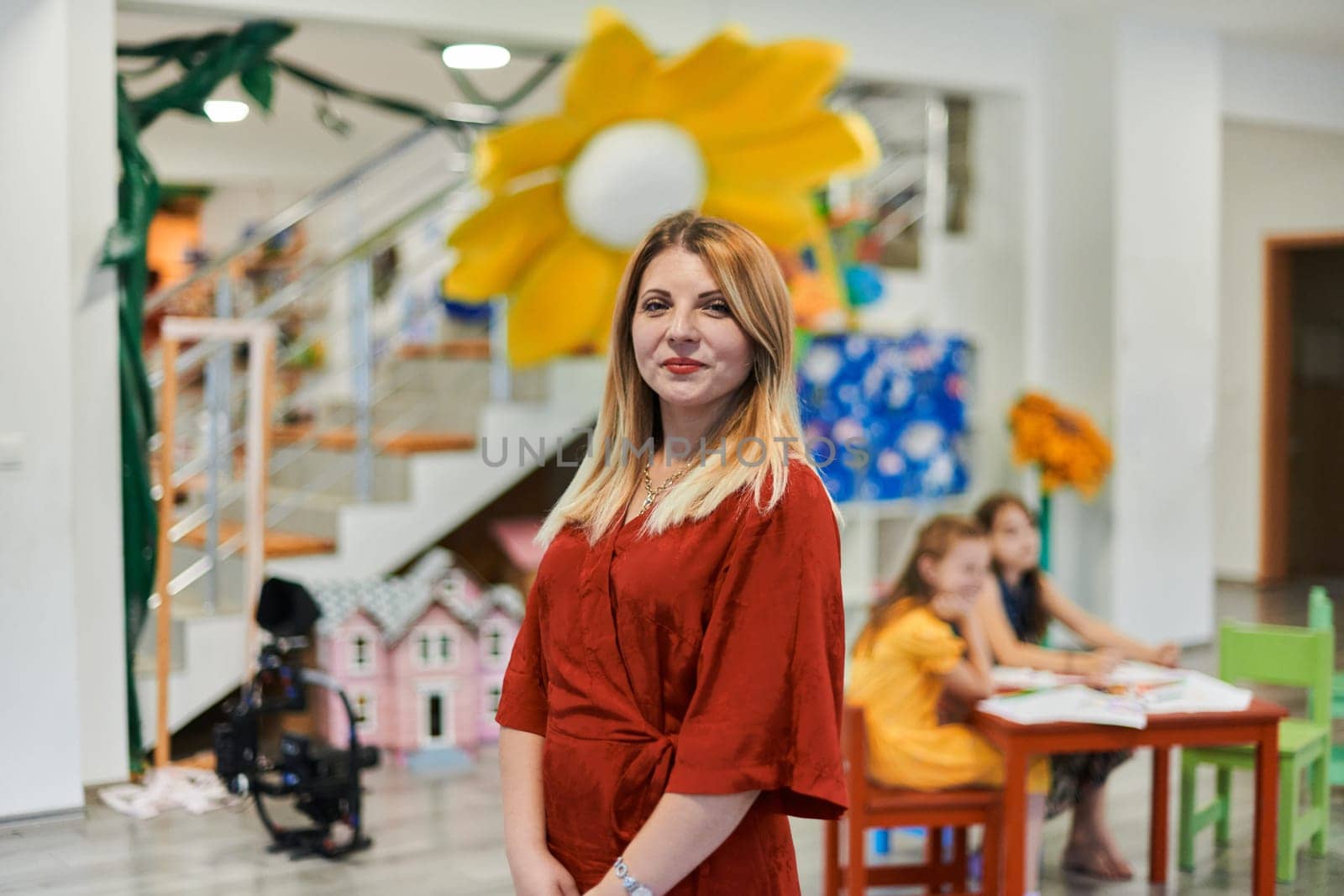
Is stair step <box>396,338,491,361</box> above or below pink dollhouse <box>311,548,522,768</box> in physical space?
above

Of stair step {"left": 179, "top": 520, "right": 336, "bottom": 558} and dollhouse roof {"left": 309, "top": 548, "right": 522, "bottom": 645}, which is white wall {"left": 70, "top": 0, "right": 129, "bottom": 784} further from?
stair step {"left": 179, "top": 520, "right": 336, "bottom": 558}

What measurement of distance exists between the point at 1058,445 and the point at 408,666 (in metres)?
2.81

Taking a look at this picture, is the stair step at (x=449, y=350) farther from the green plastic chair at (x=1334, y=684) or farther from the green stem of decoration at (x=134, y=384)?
the green plastic chair at (x=1334, y=684)

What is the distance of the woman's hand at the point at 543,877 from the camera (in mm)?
1490

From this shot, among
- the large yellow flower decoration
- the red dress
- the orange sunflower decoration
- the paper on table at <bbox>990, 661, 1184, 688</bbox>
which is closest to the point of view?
the red dress

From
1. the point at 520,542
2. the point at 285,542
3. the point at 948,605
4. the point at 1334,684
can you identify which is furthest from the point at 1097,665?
the point at 285,542

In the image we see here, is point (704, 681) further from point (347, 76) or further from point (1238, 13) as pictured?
point (347, 76)

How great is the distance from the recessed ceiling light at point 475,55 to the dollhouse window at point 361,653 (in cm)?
206

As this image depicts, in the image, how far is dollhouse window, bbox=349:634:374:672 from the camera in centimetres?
481

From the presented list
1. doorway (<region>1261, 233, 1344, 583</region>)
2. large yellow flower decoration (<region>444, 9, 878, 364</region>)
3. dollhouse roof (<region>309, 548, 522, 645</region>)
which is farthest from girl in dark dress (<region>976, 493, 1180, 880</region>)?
doorway (<region>1261, 233, 1344, 583</region>)

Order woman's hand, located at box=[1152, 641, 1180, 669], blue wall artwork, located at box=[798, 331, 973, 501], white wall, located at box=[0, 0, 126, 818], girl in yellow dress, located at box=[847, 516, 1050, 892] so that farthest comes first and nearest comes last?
blue wall artwork, located at box=[798, 331, 973, 501]
white wall, located at box=[0, 0, 126, 818]
woman's hand, located at box=[1152, 641, 1180, 669]
girl in yellow dress, located at box=[847, 516, 1050, 892]

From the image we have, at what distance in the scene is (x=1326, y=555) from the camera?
870 centimetres

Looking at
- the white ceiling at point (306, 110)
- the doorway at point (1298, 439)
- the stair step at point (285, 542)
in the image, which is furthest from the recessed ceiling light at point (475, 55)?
the doorway at point (1298, 439)

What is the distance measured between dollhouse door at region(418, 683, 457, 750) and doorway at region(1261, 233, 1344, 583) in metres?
5.77
